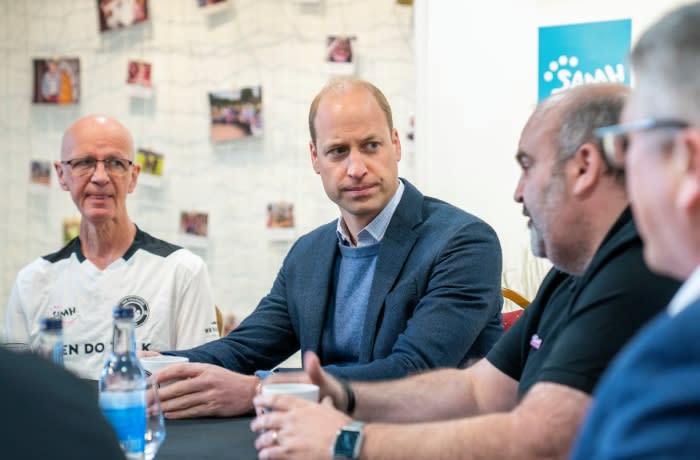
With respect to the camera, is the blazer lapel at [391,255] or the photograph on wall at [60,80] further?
the photograph on wall at [60,80]

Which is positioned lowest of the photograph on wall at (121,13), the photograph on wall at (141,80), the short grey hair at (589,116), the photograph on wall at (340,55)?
the short grey hair at (589,116)

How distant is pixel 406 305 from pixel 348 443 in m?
0.89

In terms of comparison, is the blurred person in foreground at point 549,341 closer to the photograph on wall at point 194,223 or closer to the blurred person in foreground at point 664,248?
the blurred person in foreground at point 664,248

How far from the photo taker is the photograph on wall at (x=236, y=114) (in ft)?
13.8

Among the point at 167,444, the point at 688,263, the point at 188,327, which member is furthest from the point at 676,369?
the point at 188,327

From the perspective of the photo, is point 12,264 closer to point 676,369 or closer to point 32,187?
point 32,187

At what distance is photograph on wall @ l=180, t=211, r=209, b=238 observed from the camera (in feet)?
14.1

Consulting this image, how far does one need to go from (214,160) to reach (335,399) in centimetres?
254

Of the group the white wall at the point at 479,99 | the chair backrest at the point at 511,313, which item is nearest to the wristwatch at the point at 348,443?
the chair backrest at the point at 511,313

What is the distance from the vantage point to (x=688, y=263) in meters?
0.99

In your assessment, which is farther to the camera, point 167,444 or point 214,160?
point 214,160

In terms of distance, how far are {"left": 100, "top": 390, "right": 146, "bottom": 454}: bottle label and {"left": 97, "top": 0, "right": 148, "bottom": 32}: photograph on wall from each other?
3051 mm

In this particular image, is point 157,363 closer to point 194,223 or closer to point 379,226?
point 379,226

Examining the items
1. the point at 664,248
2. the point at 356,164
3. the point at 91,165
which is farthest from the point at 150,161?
the point at 664,248
